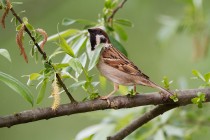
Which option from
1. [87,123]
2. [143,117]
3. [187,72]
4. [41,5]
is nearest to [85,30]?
[143,117]

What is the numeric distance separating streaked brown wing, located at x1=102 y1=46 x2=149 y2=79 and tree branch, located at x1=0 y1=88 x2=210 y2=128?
0.22 m

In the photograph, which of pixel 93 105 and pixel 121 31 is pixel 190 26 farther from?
pixel 93 105

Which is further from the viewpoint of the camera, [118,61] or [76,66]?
[118,61]

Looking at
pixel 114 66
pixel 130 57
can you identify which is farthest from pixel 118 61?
pixel 130 57

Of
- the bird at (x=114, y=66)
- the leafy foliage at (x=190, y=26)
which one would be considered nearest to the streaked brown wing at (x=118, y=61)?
the bird at (x=114, y=66)

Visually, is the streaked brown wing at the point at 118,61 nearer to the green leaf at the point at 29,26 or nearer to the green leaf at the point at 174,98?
A: the green leaf at the point at 174,98

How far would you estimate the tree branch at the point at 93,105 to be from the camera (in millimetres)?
2168

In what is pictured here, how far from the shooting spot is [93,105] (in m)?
2.31

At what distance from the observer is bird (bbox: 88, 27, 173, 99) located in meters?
2.65

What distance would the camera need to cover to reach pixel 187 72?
516 cm

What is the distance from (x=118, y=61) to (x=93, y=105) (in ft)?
1.58

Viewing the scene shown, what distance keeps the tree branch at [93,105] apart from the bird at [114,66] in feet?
0.50

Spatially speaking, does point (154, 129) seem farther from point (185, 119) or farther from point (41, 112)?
point (41, 112)

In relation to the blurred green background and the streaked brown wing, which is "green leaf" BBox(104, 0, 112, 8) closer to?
the streaked brown wing
